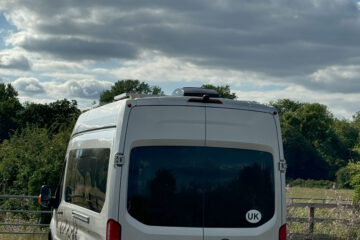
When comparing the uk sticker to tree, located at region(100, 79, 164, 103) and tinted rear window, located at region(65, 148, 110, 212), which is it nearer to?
tinted rear window, located at region(65, 148, 110, 212)

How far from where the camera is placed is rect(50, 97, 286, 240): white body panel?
244 inches

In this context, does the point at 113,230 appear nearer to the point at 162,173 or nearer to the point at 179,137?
the point at 162,173

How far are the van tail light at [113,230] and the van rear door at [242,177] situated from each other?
0.85 metres

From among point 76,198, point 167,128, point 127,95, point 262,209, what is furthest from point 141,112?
point 76,198

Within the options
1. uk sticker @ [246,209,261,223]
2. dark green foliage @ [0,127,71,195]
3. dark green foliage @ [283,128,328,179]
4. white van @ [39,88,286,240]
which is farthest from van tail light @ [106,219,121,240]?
dark green foliage @ [283,128,328,179]

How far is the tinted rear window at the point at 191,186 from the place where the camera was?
6.30 m

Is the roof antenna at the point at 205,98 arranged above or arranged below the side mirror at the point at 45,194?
above

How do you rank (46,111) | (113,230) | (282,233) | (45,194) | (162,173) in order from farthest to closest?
(46,111) → (45,194) → (282,233) → (162,173) → (113,230)

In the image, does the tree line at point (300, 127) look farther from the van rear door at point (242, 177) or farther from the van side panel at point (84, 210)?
the van rear door at point (242, 177)

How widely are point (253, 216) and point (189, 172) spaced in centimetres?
82

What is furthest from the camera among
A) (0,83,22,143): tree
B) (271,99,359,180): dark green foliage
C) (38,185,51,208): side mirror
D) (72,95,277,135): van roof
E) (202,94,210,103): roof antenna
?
(271,99,359,180): dark green foliage

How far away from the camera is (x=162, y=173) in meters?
6.35

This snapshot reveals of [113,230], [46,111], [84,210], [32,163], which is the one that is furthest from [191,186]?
[46,111]

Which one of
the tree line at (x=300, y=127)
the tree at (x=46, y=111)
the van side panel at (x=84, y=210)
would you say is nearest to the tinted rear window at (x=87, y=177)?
the van side panel at (x=84, y=210)
